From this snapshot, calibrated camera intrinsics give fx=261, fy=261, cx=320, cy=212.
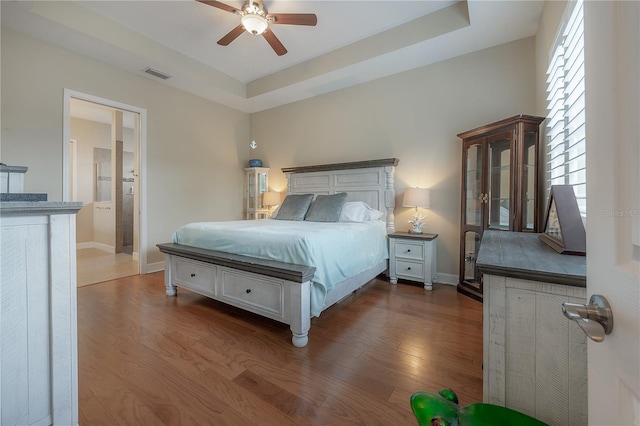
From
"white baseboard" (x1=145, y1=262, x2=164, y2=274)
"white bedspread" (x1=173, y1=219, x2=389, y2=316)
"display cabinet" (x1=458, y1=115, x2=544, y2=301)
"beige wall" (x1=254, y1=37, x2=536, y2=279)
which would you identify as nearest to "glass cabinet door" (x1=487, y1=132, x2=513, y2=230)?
"display cabinet" (x1=458, y1=115, x2=544, y2=301)

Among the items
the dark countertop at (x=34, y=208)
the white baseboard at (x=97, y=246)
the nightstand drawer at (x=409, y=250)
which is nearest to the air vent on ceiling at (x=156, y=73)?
the dark countertop at (x=34, y=208)

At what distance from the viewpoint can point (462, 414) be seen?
831 mm

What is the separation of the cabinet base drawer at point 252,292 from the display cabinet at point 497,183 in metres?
2.07

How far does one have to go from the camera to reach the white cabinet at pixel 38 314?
3.02 ft

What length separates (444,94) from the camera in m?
3.32

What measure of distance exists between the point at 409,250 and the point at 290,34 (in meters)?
3.03

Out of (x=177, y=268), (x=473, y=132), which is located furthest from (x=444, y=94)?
(x=177, y=268)

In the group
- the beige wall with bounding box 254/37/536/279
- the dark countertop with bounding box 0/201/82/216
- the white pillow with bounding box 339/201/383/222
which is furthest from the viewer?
the white pillow with bounding box 339/201/383/222

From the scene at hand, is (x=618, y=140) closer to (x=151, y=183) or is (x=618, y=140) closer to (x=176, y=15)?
(x=176, y=15)

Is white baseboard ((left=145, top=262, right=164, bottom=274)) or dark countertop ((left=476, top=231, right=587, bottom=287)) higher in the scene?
dark countertop ((left=476, top=231, right=587, bottom=287))

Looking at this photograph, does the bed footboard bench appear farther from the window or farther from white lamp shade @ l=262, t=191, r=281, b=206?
white lamp shade @ l=262, t=191, r=281, b=206

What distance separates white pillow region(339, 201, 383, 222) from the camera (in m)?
3.33

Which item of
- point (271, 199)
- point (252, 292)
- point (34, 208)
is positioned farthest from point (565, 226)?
point (271, 199)

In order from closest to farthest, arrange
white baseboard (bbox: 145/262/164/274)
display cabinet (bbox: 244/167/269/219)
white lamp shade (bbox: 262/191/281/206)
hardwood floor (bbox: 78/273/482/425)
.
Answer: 1. hardwood floor (bbox: 78/273/482/425)
2. white baseboard (bbox: 145/262/164/274)
3. white lamp shade (bbox: 262/191/281/206)
4. display cabinet (bbox: 244/167/269/219)
